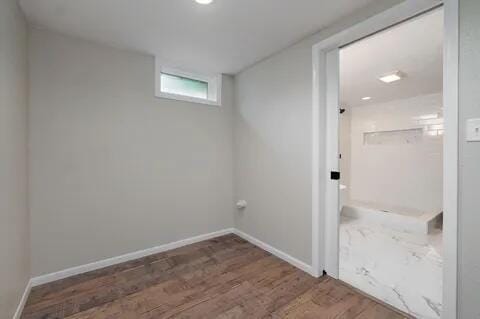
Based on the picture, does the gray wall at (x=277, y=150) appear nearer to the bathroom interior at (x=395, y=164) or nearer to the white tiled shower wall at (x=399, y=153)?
the bathroom interior at (x=395, y=164)

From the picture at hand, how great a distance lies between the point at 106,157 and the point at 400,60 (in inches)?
138

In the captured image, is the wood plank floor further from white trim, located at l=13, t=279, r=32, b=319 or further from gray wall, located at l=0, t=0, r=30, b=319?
gray wall, located at l=0, t=0, r=30, b=319

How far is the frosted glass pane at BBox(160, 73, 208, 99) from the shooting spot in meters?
2.64

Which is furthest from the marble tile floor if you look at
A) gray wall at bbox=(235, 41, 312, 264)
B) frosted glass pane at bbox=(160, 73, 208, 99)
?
frosted glass pane at bbox=(160, 73, 208, 99)

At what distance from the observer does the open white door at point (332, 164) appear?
6.40 ft

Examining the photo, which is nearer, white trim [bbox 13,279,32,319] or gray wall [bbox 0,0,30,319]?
gray wall [bbox 0,0,30,319]

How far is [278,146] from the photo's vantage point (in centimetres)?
243

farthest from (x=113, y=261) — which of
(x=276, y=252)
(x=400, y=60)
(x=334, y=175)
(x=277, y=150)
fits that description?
(x=400, y=60)

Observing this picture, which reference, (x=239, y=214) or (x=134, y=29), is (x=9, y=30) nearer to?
(x=134, y=29)

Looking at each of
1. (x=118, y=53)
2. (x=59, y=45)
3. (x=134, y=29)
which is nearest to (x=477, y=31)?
(x=134, y=29)

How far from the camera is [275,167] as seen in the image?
97.5 inches

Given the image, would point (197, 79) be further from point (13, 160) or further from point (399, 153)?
point (399, 153)

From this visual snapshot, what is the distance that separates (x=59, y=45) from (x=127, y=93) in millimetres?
664

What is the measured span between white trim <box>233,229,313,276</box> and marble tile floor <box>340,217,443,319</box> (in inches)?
14.0
